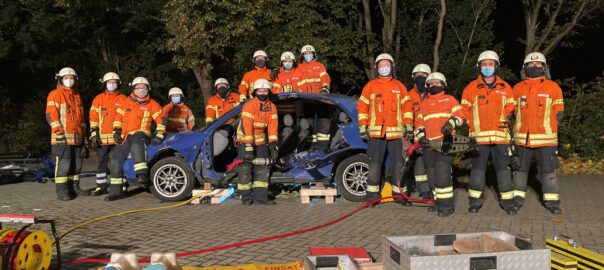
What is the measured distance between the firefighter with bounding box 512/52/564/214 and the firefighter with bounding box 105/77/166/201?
18.4 ft

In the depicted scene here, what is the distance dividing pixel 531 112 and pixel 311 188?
135 inches

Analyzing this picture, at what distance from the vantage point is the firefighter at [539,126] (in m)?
7.23

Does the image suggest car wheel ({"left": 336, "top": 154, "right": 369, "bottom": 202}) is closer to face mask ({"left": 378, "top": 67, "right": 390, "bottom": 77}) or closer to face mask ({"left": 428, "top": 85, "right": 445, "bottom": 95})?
face mask ({"left": 378, "top": 67, "right": 390, "bottom": 77})

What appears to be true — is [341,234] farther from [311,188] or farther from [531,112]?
[531,112]

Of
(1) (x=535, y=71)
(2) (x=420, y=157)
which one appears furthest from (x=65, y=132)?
(1) (x=535, y=71)

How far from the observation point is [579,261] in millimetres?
3545

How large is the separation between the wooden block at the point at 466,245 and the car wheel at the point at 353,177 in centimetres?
450

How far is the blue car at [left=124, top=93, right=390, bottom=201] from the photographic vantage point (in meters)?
8.25

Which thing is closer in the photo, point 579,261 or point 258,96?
point 579,261

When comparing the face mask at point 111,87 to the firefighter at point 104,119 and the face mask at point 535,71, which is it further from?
the face mask at point 535,71

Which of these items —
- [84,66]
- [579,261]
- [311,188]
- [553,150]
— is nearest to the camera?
[579,261]

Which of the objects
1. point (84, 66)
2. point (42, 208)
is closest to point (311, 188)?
point (42, 208)

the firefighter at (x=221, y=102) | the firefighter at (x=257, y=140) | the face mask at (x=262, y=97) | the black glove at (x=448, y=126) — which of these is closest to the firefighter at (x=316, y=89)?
the firefighter at (x=257, y=140)

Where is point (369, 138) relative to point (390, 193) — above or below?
above
